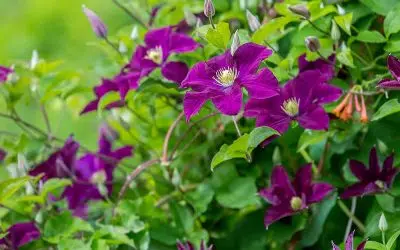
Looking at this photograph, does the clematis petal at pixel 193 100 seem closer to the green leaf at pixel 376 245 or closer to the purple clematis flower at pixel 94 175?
the green leaf at pixel 376 245

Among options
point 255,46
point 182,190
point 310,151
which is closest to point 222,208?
point 182,190

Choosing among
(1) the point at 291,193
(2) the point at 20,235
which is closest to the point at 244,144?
(1) the point at 291,193

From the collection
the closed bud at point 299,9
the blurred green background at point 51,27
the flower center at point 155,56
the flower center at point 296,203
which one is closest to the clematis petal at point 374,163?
the flower center at point 296,203

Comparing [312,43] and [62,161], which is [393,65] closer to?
[312,43]

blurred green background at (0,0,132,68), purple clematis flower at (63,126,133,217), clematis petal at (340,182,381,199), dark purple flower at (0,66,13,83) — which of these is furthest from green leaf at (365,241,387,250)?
blurred green background at (0,0,132,68)

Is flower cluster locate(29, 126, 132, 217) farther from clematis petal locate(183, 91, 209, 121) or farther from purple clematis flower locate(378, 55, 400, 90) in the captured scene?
purple clematis flower locate(378, 55, 400, 90)
